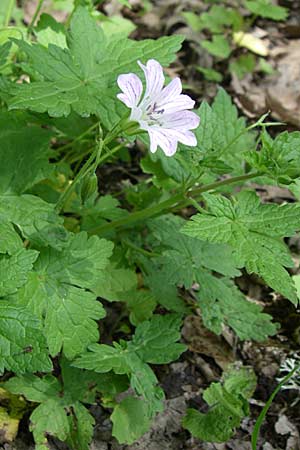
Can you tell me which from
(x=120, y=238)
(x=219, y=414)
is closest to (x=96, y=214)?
(x=120, y=238)

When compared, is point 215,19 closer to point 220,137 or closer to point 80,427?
point 220,137

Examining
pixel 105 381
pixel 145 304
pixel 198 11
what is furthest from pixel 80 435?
pixel 198 11

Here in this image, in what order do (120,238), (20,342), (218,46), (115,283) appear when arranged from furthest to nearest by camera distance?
1. (218,46)
2. (120,238)
3. (115,283)
4. (20,342)

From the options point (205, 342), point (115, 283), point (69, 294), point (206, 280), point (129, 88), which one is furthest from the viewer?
point (205, 342)

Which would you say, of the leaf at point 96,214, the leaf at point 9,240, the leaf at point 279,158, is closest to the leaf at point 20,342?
the leaf at point 9,240

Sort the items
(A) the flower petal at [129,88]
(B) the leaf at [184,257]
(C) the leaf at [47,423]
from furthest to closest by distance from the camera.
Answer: (B) the leaf at [184,257] → (C) the leaf at [47,423] → (A) the flower petal at [129,88]

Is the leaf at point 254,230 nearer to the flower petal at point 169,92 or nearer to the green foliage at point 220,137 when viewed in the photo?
the green foliage at point 220,137

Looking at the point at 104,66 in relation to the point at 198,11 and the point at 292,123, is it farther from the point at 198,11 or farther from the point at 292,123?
the point at 198,11
